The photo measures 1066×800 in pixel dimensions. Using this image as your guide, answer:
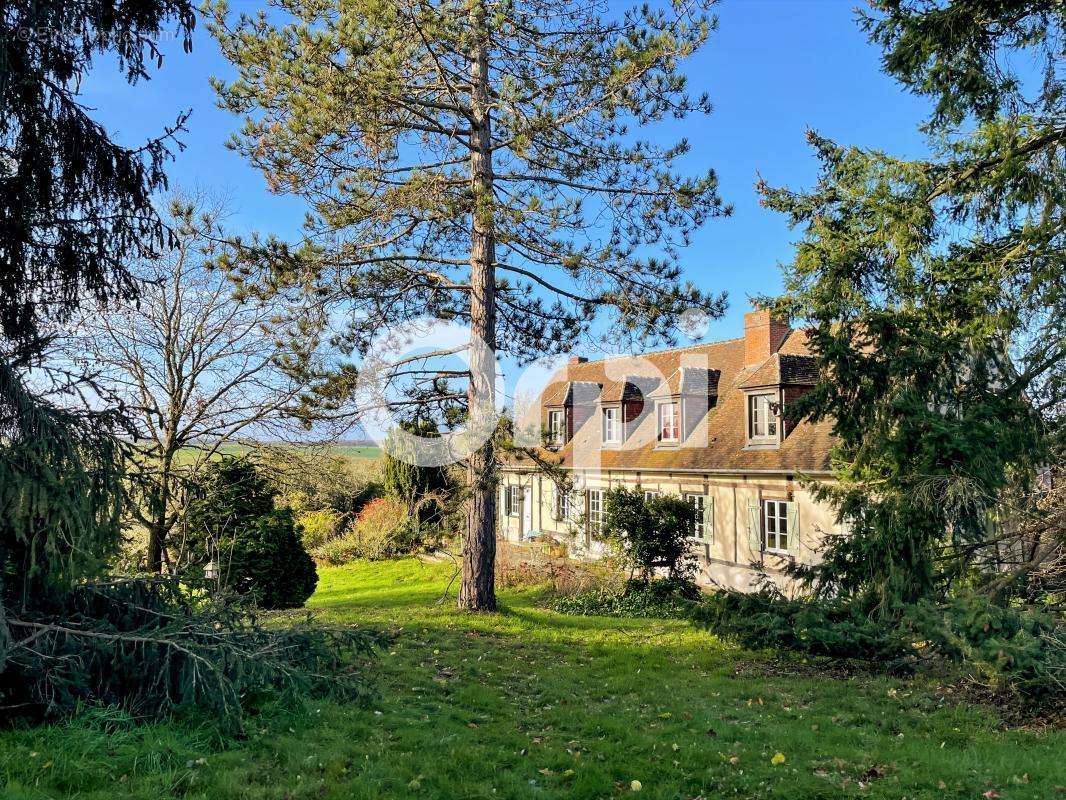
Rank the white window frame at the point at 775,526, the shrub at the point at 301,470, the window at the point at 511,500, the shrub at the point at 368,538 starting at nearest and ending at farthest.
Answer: the shrub at the point at 301,470 < the white window frame at the point at 775,526 < the shrub at the point at 368,538 < the window at the point at 511,500

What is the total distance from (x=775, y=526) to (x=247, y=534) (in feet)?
44.5

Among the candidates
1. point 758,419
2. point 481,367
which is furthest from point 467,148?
point 758,419

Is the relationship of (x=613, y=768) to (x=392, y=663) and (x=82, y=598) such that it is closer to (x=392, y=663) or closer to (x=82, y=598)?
(x=392, y=663)

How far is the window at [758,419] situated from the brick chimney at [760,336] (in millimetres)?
2611

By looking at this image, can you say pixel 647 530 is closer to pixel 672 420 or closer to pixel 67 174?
pixel 672 420

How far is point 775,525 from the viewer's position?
765 inches

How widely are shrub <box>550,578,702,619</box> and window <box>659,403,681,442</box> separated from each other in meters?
6.47

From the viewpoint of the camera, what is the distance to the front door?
95.3ft

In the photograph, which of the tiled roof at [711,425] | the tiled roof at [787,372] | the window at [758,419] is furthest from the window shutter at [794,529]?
the tiled roof at [787,372]

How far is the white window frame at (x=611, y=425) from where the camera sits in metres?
26.3

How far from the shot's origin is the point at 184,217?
509 inches

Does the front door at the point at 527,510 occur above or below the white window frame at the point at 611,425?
below

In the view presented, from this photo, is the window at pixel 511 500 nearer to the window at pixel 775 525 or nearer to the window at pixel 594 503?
the window at pixel 594 503

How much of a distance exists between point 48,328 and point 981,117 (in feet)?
38.2
